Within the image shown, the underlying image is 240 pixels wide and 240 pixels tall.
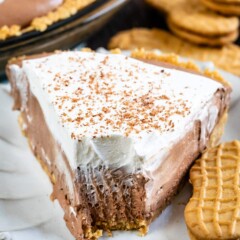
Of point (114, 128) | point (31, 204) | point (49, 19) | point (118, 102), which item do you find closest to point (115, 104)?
point (118, 102)

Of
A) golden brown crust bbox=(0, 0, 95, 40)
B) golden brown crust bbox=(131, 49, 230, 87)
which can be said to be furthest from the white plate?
golden brown crust bbox=(0, 0, 95, 40)

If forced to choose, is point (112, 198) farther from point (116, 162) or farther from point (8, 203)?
point (8, 203)

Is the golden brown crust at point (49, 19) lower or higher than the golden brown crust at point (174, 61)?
higher

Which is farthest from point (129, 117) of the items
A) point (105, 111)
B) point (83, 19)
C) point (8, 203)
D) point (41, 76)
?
point (83, 19)

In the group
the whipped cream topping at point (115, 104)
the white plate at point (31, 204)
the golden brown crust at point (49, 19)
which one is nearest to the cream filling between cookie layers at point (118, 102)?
the whipped cream topping at point (115, 104)

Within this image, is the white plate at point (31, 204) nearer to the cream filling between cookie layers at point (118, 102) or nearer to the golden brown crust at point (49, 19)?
the cream filling between cookie layers at point (118, 102)

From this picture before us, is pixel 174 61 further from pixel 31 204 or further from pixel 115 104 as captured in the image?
pixel 31 204
